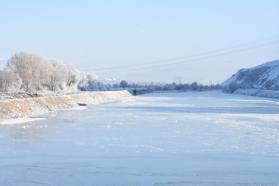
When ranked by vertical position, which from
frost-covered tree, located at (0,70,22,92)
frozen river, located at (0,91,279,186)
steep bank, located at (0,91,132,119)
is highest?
frost-covered tree, located at (0,70,22,92)

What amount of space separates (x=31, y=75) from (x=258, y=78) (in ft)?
284

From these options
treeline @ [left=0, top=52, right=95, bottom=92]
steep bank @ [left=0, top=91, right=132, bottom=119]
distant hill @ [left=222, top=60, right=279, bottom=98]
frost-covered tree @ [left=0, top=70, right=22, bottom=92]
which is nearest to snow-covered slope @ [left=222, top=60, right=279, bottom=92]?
distant hill @ [left=222, top=60, right=279, bottom=98]

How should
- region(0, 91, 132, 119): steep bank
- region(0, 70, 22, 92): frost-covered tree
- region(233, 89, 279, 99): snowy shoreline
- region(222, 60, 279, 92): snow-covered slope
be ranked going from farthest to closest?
region(222, 60, 279, 92): snow-covered slope
region(233, 89, 279, 99): snowy shoreline
region(0, 70, 22, 92): frost-covered tree
region(0, 91, 132, 119): steep bank

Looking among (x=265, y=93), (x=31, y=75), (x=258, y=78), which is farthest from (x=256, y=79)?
(x=31, y=75)

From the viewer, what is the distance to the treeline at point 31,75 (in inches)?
3027

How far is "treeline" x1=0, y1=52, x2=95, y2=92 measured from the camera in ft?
252

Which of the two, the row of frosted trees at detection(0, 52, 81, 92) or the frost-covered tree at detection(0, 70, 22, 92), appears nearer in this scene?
the frost-covered tree at detection(0, 70, 22, 92)

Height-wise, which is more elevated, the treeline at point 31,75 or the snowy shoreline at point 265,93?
the treeline at point 31,75

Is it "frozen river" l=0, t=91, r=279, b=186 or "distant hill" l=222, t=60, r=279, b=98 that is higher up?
"distant hill" l=222, t=60, r=279, b=98

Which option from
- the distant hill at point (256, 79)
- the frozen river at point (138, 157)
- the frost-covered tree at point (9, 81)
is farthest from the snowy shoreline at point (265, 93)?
the frozen river at point (138, 157)

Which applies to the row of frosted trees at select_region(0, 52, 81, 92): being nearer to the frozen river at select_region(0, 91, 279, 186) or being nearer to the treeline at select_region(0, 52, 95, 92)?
the treeline at select_region(0, 52, 95, 92)

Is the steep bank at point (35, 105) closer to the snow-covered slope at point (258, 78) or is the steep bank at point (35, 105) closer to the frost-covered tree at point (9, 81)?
the frost-covered tree at point (9, 81)

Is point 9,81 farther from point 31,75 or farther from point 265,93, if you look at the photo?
point 265,93

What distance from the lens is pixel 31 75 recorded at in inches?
3356
